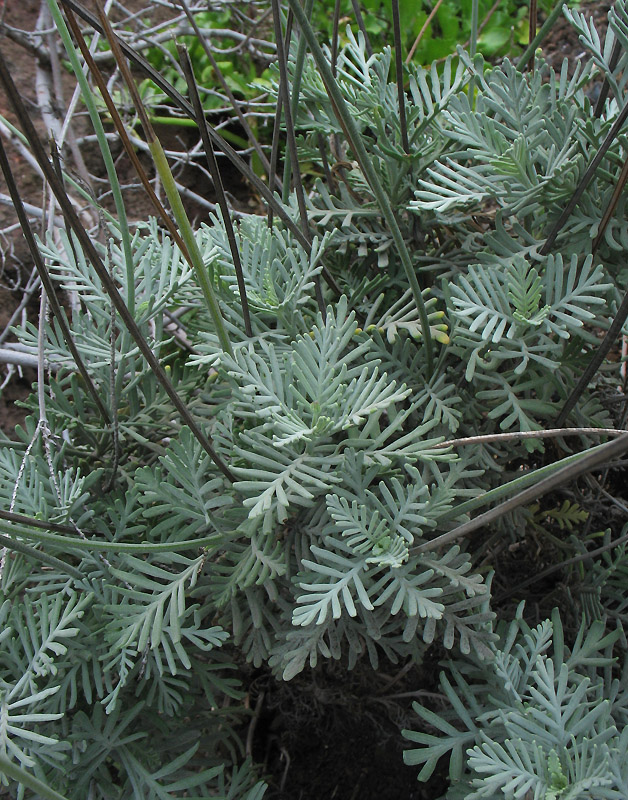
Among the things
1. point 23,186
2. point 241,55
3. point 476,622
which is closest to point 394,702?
point 476,622

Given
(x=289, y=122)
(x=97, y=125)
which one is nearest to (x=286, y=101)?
(x=289, y=122)

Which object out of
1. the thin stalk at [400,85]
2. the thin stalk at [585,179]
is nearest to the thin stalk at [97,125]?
the thin stalk at [400,85]

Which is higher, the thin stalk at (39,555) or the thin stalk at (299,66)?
the thin stalk at (299,66)

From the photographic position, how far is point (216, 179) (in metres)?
0.55

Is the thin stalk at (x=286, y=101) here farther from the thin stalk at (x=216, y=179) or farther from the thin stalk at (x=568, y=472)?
the thin stalk at (x=568, y=472)

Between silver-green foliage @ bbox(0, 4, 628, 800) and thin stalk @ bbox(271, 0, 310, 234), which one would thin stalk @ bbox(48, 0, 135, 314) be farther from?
thin stalk @ bbox(271, 0, 310, 234)

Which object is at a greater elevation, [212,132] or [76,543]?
[212,132]

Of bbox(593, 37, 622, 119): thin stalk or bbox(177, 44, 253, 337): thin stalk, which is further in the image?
bbox(593, 37, 622, 119): thin stalk

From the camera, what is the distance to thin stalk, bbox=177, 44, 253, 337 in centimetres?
45

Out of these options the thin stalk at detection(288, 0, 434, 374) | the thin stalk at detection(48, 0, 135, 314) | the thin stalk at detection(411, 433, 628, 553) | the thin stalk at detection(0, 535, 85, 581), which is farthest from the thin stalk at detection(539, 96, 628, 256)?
the thin stalk at detection(0, 535, 85, 581)

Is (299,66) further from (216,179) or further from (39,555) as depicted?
(39,555)

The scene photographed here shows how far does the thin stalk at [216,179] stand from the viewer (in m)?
0.45

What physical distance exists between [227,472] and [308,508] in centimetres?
8

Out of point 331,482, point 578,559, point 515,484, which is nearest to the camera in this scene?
point 515,484
